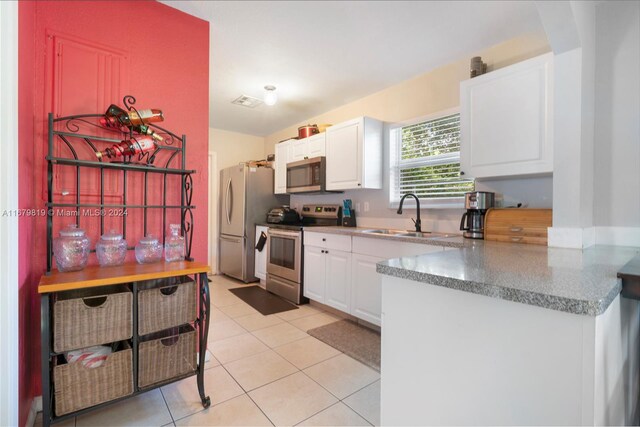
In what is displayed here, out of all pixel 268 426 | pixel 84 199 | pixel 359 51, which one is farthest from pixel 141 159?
pixel 359 51

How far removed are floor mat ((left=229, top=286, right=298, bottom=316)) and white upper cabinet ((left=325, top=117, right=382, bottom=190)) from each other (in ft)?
4.92

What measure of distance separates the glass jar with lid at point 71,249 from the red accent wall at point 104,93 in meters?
0.11

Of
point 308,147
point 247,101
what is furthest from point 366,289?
point 247,101

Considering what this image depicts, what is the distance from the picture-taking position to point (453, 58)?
2.59 metres

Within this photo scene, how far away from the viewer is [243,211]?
4.30m

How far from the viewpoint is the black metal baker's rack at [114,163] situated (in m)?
1.49

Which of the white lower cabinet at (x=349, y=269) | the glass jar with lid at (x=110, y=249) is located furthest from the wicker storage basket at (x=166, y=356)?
the white lower cabinet at (x=349, y=269)

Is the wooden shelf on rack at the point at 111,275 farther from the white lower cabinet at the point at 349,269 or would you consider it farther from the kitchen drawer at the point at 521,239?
the kitchen drawer at the point at 521,239

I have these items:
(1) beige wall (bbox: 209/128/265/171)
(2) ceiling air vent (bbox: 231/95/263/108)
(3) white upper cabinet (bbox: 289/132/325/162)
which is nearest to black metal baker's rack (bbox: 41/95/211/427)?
(2) ceiling air vent (bbox: 231/95/263/108)

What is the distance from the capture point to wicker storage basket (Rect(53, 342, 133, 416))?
4.24 ft

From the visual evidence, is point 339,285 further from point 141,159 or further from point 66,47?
point 66,47

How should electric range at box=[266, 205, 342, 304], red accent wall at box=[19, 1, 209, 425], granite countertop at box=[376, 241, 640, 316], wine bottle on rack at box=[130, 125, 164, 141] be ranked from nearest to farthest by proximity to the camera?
granite countertop at box=[376, 241, 640, 316], red accent wall at box=[19, 1, 209, 425], wine bottle on rack at box=[130, 125, 164, 141], electric range at box=[266, 205, 342, 304]

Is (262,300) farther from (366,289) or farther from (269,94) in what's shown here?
(269,94)

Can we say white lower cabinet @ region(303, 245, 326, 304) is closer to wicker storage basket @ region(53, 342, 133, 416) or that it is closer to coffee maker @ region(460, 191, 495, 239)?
coffee maker @ region(460, 191, 495, 239)
